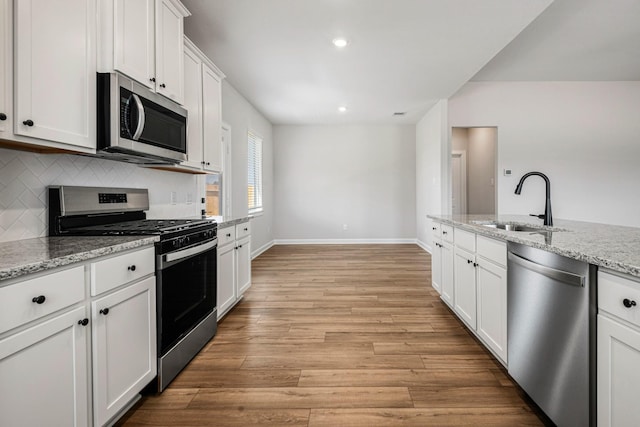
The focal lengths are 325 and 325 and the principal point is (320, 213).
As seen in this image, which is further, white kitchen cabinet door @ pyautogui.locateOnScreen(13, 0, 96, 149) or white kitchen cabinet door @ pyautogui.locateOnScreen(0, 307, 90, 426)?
white kitchen cabinet door @ pyautogui.locateOnScreen(13, 0, 96, 149)

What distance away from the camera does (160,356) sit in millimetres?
1764

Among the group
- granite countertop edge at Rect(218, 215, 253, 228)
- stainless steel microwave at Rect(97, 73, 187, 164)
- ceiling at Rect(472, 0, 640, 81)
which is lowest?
granite countertop edge at Rect(218, 215, 253, 228)

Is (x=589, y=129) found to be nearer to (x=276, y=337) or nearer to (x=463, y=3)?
(x=463, y=3)

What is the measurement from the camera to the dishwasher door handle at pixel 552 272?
127 cm

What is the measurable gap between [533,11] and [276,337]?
136 inches

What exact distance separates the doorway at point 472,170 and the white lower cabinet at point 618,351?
19.3ft

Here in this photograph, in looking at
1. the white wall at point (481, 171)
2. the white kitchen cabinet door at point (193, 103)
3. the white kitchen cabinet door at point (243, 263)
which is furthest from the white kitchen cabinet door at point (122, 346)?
the white wall at point (481, 171)

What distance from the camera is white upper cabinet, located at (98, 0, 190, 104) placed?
1692 millimetres

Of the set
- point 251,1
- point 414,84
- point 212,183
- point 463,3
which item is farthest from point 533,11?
point 212,183

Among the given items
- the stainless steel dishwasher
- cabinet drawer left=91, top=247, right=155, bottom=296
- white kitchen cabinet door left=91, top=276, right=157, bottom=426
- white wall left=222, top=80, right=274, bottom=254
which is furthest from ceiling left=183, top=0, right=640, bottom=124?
white kitchen cabinet door left=91, top=276, right=157, bottom=426

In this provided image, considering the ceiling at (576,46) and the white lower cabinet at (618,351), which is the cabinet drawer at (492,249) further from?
the ceiling at (576,46)

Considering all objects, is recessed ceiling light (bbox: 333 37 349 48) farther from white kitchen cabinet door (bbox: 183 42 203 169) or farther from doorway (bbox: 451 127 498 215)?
doorway (bbox: 451 127 498 215)

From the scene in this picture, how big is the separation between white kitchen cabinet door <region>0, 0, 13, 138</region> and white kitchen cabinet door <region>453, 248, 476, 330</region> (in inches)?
104

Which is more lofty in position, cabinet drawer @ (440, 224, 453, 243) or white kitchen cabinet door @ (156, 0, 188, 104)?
white kitchen cabinet door @ (156, 0, 188, 104)
